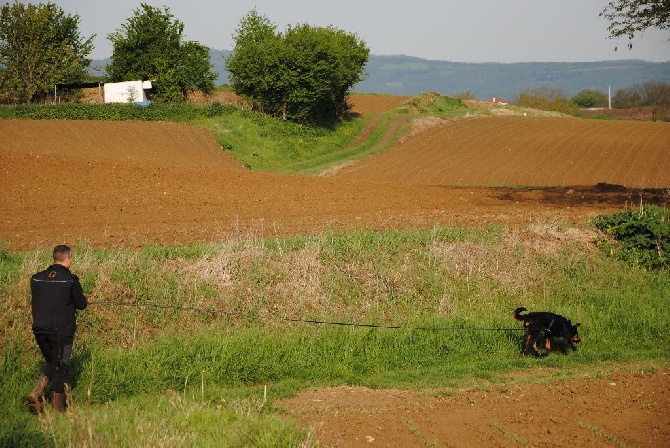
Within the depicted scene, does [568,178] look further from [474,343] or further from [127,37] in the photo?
[127,37]

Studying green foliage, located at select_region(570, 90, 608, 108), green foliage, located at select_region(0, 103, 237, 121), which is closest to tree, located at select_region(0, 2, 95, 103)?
green foliage, located at select_region(0, 103, 237, 121)

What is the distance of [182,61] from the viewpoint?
65.1 meters

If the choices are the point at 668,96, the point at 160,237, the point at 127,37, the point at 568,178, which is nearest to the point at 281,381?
the point at 160,237

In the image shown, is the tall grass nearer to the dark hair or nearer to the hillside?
the dark hair

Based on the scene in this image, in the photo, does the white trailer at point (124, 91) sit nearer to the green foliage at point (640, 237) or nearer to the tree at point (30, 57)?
the tree at point (30, 57)

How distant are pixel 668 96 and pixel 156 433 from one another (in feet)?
387

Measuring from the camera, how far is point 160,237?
1877 centimetres

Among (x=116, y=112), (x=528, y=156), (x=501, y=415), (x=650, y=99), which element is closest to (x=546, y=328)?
(x=501, y=415)

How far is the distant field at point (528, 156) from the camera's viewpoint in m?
39.3

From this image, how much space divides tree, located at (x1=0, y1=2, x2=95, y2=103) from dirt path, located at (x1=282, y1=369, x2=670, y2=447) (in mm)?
65486

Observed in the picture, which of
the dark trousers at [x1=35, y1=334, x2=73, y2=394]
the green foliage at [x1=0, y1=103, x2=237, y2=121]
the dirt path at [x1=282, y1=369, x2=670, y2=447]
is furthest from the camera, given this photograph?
the green foliage at [x1=0, y1=103, x2=237, y2=121]

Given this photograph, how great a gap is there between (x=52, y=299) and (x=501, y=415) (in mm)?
6032

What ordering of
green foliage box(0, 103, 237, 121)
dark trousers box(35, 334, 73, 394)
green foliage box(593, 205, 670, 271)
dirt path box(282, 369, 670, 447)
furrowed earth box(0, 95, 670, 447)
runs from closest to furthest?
dirt path box(282, 369, 670, 447)
dark trousers box(35, 334, 73, 394)
furrowed earth box(0, 95, 670, 447)
green foliage box(593, 205, 670, 271)
green foliage box(0, 103, 237, 121)

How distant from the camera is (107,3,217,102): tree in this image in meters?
64.2
